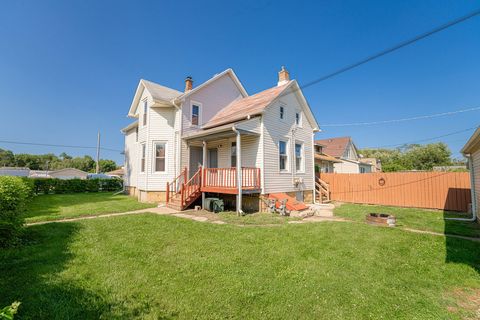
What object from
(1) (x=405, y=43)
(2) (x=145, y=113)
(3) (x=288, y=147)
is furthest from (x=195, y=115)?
(1) (x=405, y=43)

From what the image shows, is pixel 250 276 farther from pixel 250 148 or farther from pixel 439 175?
pixel 439 175

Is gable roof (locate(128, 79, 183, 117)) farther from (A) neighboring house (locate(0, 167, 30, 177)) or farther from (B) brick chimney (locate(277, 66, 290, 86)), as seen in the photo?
(A) neighboring house (locate(0, 167, 30, 177))

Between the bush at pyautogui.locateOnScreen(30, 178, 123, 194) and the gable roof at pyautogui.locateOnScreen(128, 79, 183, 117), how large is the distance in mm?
9701

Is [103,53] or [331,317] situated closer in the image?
[331,317]

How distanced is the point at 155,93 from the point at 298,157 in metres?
10.1

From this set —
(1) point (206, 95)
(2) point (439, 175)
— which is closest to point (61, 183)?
(1) point (206, 95)

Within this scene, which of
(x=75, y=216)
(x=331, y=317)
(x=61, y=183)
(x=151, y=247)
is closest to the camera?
(x=331, y=317)

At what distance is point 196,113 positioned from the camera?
13648 mm

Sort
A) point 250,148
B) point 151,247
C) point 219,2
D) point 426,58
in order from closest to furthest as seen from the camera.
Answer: point 151,247 → point 219,2 → point 250,148 → point 426,58

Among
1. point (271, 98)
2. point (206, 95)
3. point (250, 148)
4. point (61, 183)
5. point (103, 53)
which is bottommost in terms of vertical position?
point (61, 183)

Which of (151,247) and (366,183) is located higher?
(366,183)

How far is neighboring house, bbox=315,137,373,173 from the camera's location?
27.6 metres

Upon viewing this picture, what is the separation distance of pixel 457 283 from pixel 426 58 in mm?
14410

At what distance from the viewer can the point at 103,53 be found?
1434 cm
